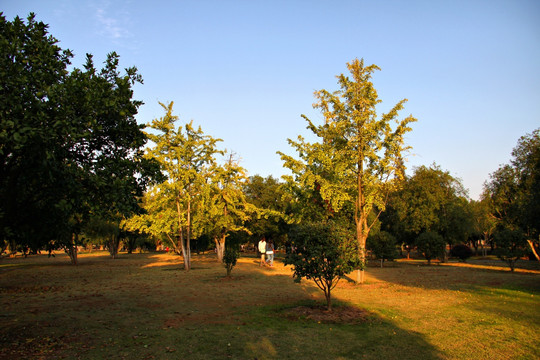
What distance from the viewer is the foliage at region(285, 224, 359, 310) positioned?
10305mm

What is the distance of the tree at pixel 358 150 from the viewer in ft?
62.0

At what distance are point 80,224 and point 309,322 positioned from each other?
6.98 metres

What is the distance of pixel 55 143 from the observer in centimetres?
647

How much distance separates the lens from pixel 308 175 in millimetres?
20203

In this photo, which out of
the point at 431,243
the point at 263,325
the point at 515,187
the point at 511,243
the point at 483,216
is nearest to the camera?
the point at 263,325

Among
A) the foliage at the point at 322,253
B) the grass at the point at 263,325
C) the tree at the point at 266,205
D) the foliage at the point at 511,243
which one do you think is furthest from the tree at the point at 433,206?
the foliage at the point at 322,253

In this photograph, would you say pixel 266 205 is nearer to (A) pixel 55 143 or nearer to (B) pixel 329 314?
(B) pixel 329 314

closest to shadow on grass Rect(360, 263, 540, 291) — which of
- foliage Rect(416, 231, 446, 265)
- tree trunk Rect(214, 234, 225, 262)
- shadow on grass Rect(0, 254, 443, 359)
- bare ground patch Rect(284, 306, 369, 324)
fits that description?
shadow on grass Rect(0, 254, 443, 359)

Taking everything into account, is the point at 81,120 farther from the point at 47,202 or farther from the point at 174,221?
the point at 174,221

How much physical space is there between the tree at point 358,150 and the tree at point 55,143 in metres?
12.9

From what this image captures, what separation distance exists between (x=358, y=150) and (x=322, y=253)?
10392mm

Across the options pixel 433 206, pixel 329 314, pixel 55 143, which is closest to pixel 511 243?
pixel 433 206

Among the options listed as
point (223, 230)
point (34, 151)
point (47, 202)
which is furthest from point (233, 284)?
point (223, 230)

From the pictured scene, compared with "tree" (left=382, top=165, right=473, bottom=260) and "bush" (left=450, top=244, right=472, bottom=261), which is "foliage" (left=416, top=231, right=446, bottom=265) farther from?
"bush" (left=450, top=244, right=472, bottom=261)
